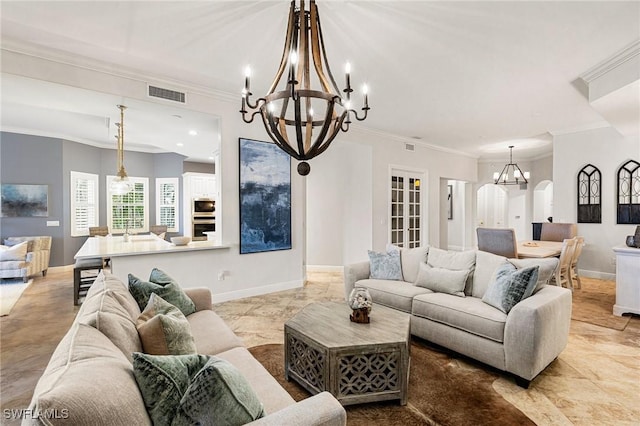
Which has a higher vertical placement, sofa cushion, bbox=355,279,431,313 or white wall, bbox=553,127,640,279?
white wall, bbox=553,127,640,279

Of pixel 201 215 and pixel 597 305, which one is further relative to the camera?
pixel 201 215

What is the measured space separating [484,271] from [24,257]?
24.7 feet

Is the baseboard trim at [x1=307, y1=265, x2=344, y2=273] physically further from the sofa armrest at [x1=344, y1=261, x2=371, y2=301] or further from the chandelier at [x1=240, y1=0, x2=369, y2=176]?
the chandelier at [x1=240, y1=0, x2=369, y2=176]

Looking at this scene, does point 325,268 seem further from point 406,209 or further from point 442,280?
point 442,280

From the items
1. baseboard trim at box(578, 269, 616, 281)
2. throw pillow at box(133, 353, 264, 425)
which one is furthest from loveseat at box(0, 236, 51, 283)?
baseboard trim at box(578, 269, 616, 281)

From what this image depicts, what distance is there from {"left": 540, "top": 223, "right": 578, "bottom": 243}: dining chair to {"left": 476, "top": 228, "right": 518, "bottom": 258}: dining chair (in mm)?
2149

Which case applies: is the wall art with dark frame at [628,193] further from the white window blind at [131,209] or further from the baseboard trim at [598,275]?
the white window blind at [131,209]

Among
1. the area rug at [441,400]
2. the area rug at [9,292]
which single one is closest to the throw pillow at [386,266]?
the area rug at [441,400]

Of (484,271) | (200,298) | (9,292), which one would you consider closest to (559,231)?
(484,271)

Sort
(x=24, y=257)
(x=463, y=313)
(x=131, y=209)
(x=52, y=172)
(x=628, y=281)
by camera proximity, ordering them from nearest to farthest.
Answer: (x=463, y=313) < (x=628, y=281) < (x=24, y=257) < (x=52, y=172) < (x=131, y=209)

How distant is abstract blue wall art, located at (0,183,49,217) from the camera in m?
6.49

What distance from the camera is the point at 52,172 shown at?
22.8ft

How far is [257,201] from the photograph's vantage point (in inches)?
186

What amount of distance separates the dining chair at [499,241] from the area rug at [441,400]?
235 cm
